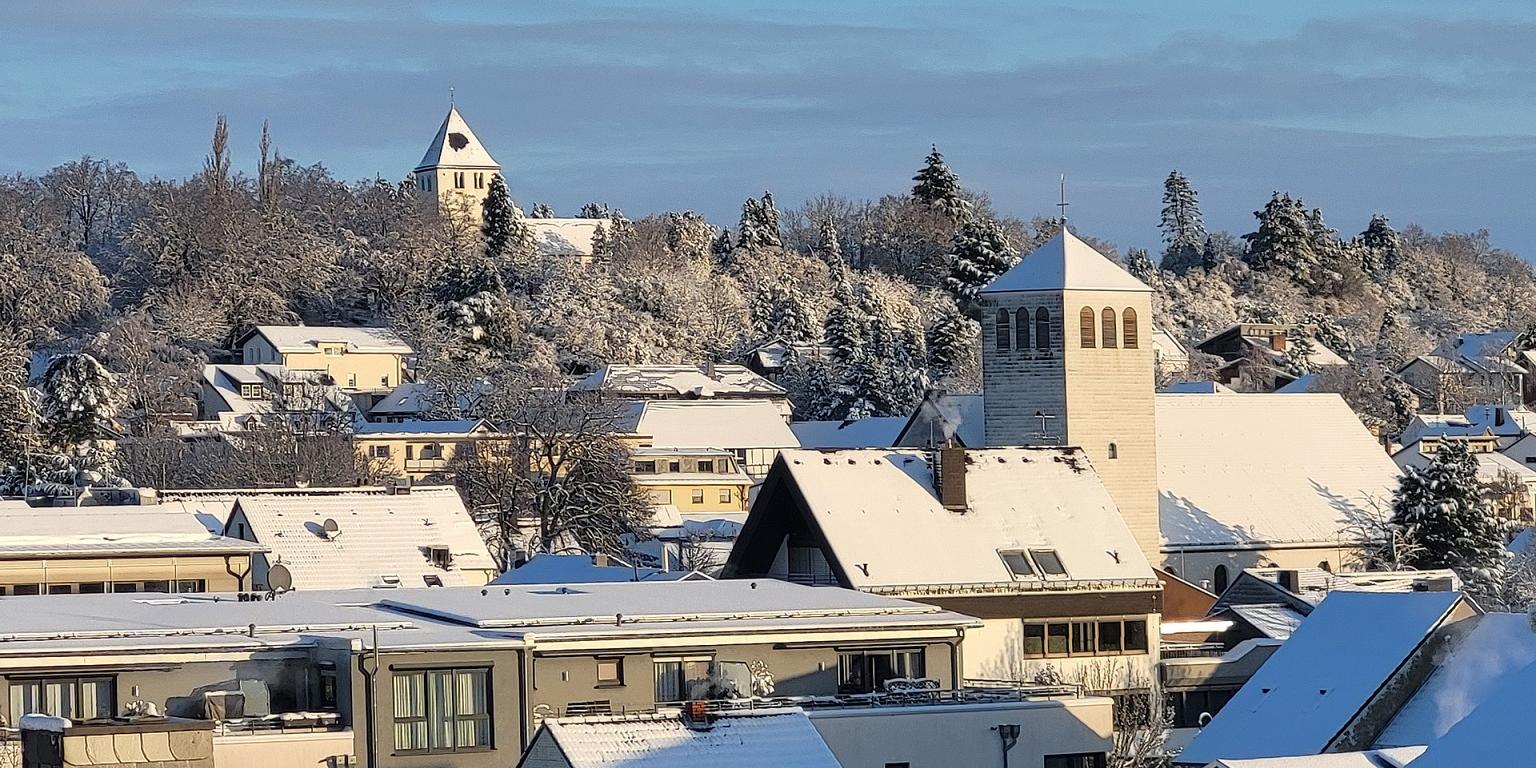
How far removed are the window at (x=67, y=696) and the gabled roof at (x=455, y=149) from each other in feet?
381

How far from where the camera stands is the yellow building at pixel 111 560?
38.0 metres

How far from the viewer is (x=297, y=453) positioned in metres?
72.1

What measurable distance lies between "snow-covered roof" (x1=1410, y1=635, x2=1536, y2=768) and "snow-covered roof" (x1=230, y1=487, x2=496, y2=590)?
23547 millimetres

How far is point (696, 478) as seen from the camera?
8575 centimetres

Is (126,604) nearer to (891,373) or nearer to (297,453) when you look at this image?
(297,453)

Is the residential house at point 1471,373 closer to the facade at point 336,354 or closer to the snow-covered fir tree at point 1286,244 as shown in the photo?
the snow-covered fir tree at point 1286,244

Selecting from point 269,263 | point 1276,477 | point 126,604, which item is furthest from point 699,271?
point 126,604

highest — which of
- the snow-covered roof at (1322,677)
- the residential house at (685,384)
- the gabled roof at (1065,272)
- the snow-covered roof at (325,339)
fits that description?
the snow-covered roof at (325,339)

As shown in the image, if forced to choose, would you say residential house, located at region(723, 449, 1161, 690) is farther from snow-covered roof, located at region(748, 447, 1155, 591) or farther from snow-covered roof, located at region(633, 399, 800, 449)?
snow-covered roof, located at region(633, 399, 800, 449)

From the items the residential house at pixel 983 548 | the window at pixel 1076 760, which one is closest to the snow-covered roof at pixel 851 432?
the residential house at pixel 983 548

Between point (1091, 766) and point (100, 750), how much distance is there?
1068 centimetres

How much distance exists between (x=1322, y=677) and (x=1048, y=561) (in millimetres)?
8639

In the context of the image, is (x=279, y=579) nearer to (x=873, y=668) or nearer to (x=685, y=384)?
(x=873, y=668)

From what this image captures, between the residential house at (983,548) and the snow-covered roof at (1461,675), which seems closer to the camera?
the snow-covered roof at (1461,675)
